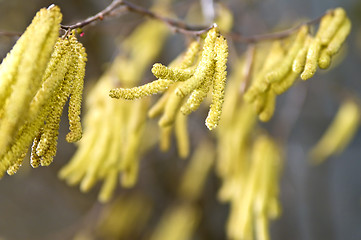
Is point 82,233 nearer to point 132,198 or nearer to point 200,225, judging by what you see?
point 132,198

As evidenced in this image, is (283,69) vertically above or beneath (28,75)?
above

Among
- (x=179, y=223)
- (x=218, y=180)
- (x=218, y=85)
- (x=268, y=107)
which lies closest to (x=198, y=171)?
(x=179, y=223)

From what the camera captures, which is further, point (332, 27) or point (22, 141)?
point (332, 27)

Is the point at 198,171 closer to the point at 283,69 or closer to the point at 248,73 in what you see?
the point at 248,73

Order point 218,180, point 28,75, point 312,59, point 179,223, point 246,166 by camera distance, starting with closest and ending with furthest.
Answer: point 28,75 → point 312,59 → point 246,166 → point 179,223 → point 218,180

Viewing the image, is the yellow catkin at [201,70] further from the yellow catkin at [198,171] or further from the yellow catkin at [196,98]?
the yellow catkin at [198,171]
